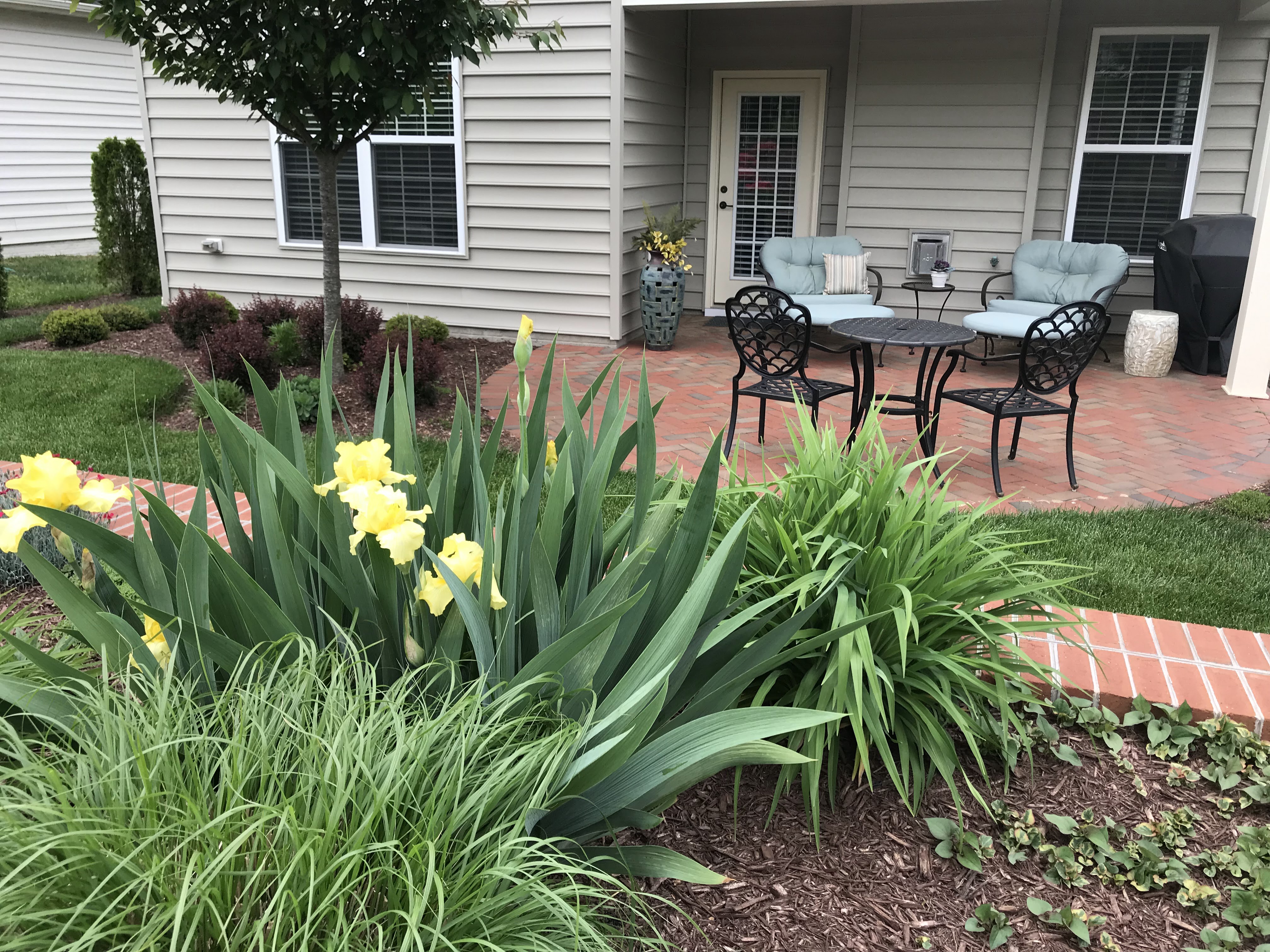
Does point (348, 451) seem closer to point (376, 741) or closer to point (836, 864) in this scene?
point (376, 741)

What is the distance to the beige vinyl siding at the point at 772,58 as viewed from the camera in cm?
868

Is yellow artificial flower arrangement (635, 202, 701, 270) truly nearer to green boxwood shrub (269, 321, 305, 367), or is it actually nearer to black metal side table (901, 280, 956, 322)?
black metal side table (901, 280, 956, 322)

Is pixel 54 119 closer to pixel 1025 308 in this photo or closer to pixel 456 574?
pixel 1025 308

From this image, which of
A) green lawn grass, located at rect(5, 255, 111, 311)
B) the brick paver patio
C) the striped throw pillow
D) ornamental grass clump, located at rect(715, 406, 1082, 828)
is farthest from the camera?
green lawn grass, located at rect(5, 255, 111, 311)

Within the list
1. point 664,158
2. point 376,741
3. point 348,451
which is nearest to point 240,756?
point 376,741

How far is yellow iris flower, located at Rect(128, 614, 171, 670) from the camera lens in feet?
4.99

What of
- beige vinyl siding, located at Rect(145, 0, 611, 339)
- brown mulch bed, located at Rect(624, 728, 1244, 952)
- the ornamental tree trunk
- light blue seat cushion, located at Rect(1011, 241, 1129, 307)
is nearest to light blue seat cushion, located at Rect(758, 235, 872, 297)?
light blue seat cushion, located at Rect(1011, 241, 1129, 307)

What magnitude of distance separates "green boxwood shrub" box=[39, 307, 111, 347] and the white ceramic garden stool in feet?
27.0

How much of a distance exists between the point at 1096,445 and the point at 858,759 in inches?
164

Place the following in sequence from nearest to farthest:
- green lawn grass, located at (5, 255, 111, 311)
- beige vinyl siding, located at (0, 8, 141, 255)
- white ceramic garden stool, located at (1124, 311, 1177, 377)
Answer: white ceramic garden stool, located at (1124, 311, 1177, 377)
green lawn grass, located at (5, 255, 111, 311)
beige vinyl siding, located at (0, 8, 141, 255)

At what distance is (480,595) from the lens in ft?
4.83

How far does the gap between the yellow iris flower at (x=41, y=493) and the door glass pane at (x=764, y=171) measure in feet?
27.1

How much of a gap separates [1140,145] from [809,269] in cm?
298

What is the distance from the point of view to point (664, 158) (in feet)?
28.6
